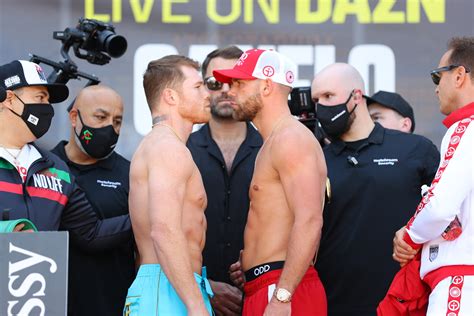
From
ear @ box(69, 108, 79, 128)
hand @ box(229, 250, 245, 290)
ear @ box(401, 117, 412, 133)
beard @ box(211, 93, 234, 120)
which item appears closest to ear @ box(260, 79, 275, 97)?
hand @ box(229, 250, 245, 290)

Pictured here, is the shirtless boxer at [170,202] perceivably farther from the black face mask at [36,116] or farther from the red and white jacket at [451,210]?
the red and white jacket at [451,210]

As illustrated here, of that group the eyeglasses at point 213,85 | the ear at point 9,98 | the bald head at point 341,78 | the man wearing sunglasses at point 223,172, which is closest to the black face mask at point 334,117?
the bald head at point 341,78

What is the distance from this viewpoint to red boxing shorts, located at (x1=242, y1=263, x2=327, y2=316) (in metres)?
3.71

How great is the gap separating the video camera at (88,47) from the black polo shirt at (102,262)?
0.41 meters

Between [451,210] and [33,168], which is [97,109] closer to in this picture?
[33,168]

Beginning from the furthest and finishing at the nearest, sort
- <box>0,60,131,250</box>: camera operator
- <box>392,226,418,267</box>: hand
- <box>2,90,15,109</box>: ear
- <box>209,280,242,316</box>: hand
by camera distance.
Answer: <box>209,280,242,316</box>: hand
<box>2,90,15,109</box>: ear
<box>0,60,131,250</box>: camera operator
<box>392,226,418,267</box>: hand

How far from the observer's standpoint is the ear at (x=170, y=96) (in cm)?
387

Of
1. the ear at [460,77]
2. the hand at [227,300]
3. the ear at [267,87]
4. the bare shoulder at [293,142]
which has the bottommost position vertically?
the hand at [227,300]

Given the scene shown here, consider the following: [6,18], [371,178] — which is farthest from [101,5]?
[371,178]

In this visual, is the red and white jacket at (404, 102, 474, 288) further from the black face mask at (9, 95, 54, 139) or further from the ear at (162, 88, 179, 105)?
the black face mask at (9, 95, 54, 139)

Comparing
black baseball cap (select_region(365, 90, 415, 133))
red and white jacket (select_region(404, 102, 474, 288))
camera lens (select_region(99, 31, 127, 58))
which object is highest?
camera lens (select_region(99, 31, 127, 58))

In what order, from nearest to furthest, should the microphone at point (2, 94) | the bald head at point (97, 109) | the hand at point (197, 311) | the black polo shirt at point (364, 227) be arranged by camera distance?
the hand at point (197, 311), the microphone at point (2, 94), the black polo shirt at point (364, 227), the bald head at point (97, 109)

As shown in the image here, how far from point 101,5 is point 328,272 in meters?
2.00

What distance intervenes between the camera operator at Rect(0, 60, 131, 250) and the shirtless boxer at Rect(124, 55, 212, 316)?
15.3 inches
